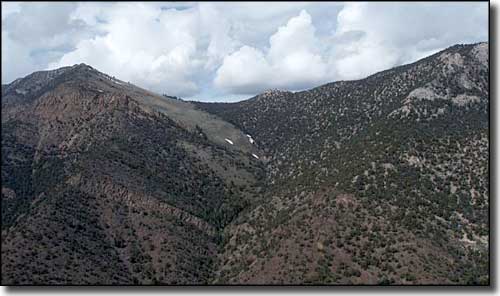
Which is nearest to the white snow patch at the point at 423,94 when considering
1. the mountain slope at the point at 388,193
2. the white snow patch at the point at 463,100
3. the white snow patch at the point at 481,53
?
the mountain slope at the point at 388,193

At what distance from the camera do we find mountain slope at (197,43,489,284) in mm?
38156

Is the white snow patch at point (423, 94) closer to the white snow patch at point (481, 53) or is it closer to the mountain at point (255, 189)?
the mountain at point (255, 189)

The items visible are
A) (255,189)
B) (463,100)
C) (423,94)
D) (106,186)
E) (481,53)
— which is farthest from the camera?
(481,53)

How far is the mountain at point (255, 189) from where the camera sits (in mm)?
38938

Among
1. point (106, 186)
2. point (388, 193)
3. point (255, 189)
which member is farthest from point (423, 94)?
point (106, 186)

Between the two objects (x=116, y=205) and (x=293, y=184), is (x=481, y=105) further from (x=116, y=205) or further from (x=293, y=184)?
(x=116, y=205)

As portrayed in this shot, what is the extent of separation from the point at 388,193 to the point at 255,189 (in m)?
21.1

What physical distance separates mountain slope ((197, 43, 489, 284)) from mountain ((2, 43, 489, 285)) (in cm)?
15

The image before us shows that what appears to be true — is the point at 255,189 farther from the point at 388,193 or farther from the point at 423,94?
the point at 388,193

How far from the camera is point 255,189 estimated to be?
63.5 metres

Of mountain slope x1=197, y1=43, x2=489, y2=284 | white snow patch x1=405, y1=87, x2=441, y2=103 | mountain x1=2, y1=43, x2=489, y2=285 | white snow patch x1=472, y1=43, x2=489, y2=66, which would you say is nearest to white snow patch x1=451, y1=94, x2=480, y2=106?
mountain slope x1=197, y1=43, x2=489, y2=284

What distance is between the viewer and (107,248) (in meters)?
43.7

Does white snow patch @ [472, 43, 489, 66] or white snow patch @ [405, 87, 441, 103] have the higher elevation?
white snow patch @ [472, 43, 489, 66]

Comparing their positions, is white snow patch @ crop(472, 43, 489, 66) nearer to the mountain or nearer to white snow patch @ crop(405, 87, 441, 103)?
the mountain
